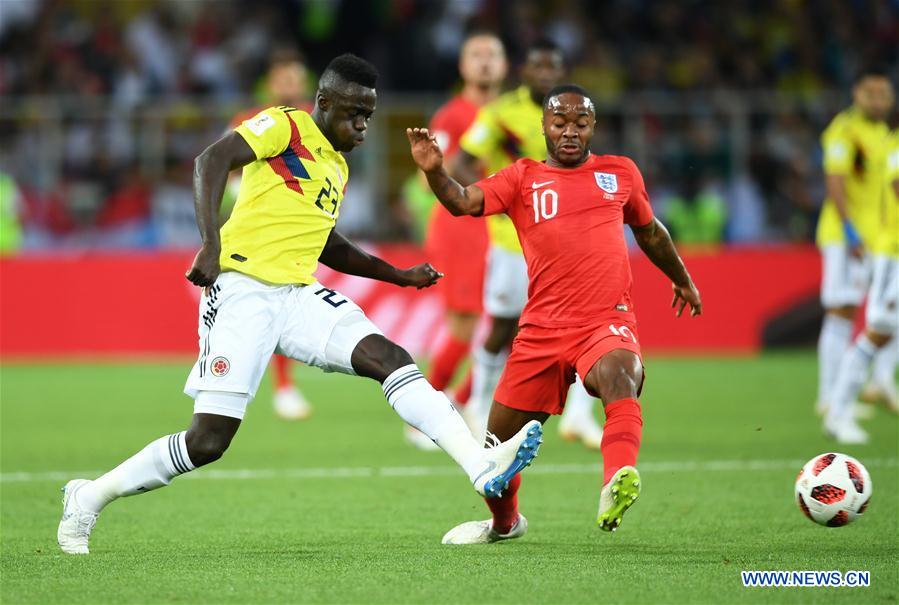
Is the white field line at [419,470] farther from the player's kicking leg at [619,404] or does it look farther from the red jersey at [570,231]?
the player's kicking leg at [619,404]

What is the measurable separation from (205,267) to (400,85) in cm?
1541

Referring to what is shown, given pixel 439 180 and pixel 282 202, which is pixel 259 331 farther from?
pixel 439 180

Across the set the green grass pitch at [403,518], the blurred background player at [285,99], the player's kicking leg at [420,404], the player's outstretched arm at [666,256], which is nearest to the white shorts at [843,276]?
the green grass pitch at [403,518]

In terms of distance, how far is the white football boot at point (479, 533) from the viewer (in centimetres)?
632

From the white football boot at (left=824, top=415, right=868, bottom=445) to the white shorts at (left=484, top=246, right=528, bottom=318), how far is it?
2366 mm

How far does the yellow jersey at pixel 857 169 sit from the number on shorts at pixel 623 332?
17.1 feet

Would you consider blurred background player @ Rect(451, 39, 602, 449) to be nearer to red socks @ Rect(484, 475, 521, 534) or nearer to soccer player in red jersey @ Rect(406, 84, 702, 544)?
soccer player in red jersey @ Rect(406, 84, 702, 544)

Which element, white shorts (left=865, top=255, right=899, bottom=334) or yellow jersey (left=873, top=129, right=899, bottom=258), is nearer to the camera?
white shorts (left=865, top=255, right=899, bottom=334)

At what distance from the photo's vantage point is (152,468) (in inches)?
233

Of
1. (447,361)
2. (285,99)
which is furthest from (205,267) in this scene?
(285,99)

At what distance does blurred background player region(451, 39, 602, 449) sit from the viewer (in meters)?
9.46

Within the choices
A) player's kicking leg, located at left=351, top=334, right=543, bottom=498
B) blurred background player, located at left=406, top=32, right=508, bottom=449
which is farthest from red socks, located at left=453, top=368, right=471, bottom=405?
player's kicking leg, located at left=351, top=334, right=543, bottom=498

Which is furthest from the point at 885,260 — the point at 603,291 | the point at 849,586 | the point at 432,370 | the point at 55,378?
the point at 55,378

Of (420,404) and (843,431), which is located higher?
(420,404)
